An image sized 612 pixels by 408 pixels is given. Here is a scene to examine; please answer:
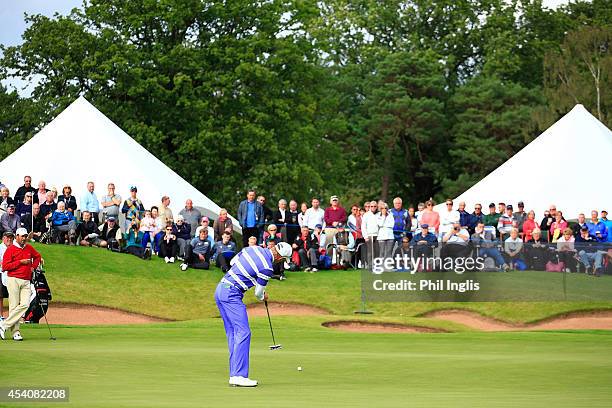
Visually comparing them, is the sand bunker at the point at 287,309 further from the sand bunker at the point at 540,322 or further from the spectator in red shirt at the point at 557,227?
the spectator in red shirt at the point at 557,227

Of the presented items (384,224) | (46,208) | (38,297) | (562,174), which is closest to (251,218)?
(384,224)

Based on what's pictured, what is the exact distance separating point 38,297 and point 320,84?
4011 cm

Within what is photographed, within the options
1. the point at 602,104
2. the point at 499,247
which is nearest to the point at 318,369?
the point at 499,247

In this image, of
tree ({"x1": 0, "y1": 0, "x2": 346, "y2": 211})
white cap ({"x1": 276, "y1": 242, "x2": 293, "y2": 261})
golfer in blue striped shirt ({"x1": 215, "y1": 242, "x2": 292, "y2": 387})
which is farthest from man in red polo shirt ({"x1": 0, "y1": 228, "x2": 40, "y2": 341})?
tree ({"x1": 0, "y1": 0, "x2": 346, "y2": 211})

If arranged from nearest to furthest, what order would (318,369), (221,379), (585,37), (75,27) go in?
(221,379)
(318,369)
(75,27)
(585,37)

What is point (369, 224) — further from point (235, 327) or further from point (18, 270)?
point (235, 327)

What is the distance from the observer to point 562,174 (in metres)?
45.7

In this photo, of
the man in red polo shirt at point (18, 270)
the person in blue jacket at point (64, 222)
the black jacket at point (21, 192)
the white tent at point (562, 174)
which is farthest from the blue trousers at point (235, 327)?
the white tent at point (562, 174)

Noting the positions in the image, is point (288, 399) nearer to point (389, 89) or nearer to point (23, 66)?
point (23, 66)

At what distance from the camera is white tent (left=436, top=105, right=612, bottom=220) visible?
4488 cm

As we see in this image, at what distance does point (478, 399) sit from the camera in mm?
16781

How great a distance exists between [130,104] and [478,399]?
4741 centimetres

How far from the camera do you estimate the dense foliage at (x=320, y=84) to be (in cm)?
6200

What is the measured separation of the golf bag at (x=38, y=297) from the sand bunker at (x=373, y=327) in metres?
7.24
